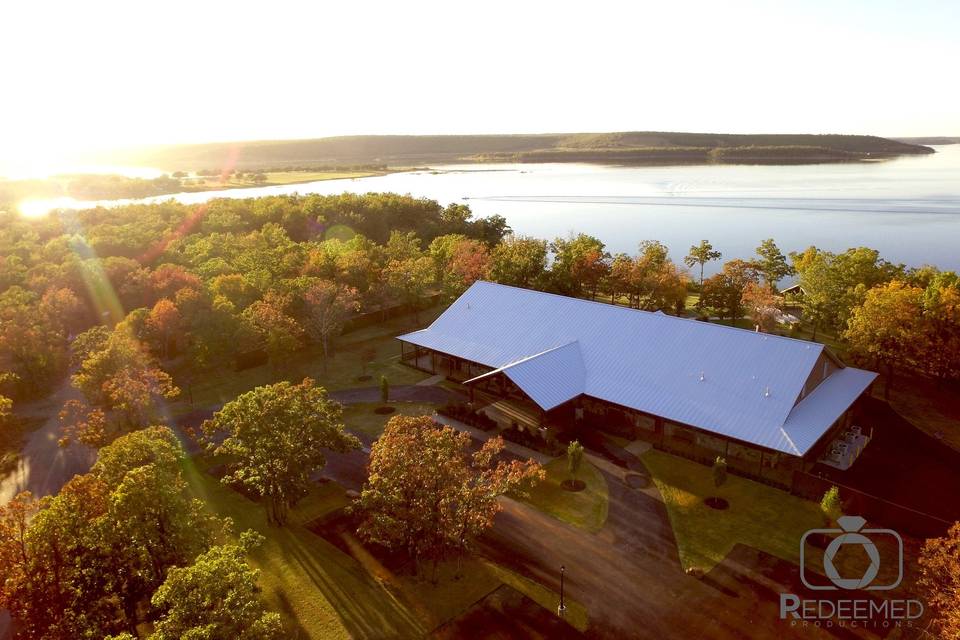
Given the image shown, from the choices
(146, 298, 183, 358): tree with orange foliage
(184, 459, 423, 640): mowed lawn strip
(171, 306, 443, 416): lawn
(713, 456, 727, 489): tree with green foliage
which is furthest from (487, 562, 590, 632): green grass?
(146, 298, 183, 358): tree with orange foliage

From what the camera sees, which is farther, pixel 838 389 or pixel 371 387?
pixel 371 387

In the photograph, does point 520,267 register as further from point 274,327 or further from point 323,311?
point 274,327

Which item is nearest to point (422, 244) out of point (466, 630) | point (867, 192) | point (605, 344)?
point (605, 344)

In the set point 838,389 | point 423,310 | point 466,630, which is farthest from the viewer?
point 423,310

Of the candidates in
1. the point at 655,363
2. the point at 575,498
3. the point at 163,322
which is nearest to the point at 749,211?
the point at 655,363

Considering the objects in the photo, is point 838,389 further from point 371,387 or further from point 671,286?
point 371,387

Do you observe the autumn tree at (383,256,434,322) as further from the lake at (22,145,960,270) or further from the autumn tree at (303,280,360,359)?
the lake at (22,145,960,270)
